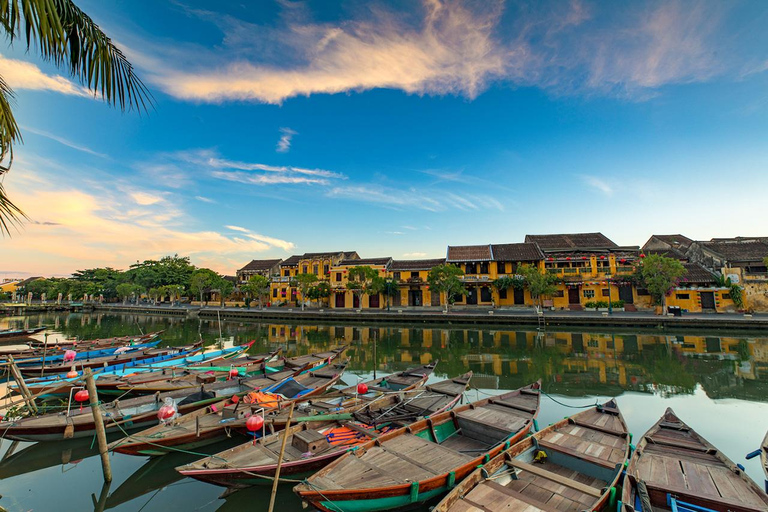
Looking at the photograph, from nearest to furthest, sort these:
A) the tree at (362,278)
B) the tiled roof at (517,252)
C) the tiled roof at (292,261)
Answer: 1. the tree at (362,278)
2. the tiled roof at (517,252)
3. the tiled roof at (292,261)

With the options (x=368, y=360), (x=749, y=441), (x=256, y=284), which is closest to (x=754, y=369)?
(x=749, y=441)

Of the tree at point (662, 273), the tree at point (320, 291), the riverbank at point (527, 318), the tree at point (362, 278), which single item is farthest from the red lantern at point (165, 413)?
the tree at point (320, 291)

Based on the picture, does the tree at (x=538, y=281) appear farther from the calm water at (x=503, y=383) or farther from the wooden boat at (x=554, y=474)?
the wooden boat at (x=554, y=474)

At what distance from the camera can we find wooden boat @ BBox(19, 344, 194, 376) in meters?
13.7

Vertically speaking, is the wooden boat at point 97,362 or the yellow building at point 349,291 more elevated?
the yellow building at point 349,291

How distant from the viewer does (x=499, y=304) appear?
37250 mm

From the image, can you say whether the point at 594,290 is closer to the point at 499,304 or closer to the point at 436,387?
Result: the point at 499,304

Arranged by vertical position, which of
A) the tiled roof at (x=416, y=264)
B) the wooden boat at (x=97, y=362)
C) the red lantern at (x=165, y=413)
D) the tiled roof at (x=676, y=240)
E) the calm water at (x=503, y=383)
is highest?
the tiled roof at (x=676, y=240)

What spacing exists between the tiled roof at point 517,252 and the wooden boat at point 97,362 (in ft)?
97.6

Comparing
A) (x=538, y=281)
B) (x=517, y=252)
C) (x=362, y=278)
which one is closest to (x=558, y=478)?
(x=538, y=281)

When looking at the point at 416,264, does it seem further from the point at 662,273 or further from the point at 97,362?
the point at 97,362

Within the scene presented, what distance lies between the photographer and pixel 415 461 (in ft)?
18.8

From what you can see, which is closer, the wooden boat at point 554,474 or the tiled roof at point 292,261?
the wooden boat at point 554,474

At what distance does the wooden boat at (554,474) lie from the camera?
15.5ft
